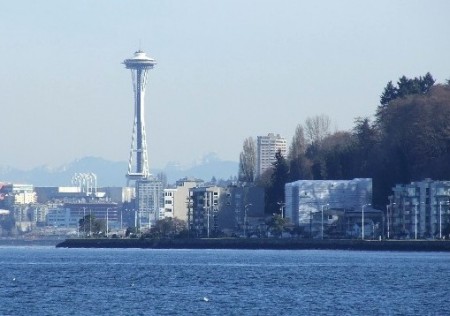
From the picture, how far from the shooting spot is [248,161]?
176 meters

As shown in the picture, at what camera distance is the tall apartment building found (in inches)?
4978

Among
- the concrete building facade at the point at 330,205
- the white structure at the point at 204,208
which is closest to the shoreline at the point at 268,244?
the concrete building facade at the point at 330,205

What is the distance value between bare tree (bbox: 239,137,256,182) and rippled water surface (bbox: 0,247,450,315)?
7575 centimetres

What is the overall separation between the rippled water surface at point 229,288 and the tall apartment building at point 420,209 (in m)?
30.9

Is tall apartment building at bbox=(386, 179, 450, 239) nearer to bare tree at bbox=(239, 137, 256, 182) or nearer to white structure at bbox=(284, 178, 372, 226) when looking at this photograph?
white structure at bbox=(284, 178, 372, 226)

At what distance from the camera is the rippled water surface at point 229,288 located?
2160 inches

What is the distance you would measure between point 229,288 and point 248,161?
110003mm

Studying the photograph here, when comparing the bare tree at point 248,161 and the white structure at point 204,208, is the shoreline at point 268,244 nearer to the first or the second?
the white structure at point 204,208

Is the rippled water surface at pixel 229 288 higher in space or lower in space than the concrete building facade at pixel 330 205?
lower

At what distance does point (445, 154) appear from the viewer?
130000 millimetres

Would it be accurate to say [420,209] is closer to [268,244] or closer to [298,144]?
[268,244]

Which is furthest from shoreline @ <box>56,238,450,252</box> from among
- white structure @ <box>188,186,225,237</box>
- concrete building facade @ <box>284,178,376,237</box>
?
white structure @ <box>188,186,225,237</box>

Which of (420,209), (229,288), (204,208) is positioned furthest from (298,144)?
(229,288)

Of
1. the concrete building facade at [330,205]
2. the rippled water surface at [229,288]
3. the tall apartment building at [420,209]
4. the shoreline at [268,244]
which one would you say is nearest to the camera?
the rippled water surface at [229,288]
